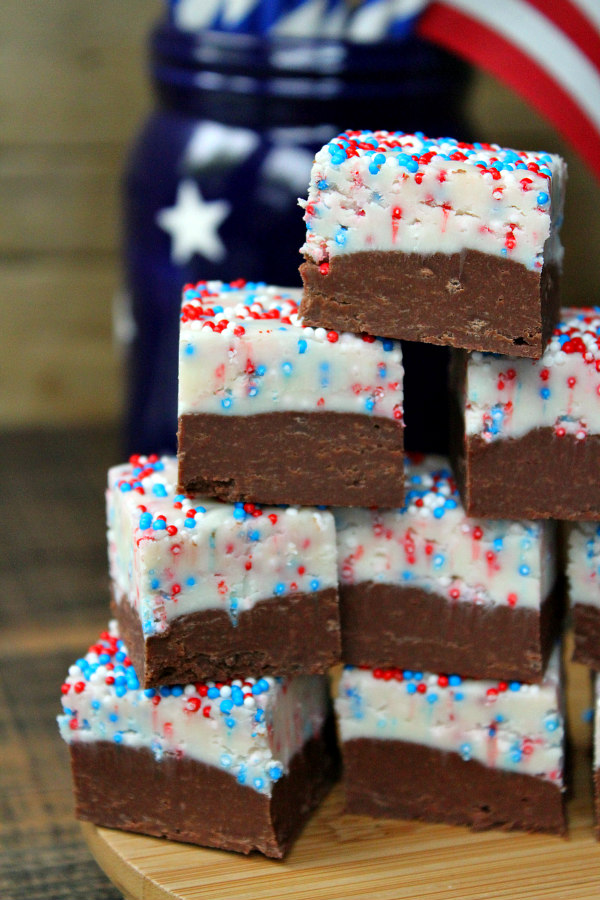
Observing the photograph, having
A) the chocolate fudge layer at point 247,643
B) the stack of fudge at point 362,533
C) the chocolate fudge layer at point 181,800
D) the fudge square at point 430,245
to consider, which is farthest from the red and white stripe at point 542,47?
the chocolate fudge layer at point 181,800

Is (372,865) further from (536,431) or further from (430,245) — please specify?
(430,245)

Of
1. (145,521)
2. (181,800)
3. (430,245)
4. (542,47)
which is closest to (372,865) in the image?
(181,800)

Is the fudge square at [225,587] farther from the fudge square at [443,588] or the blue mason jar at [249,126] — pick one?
the blue mason jar at [249,126]

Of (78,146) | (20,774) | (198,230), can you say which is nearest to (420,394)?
(198,230)

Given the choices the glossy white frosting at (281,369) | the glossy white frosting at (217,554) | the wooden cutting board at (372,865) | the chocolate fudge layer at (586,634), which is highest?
the glossy white frosting at (281,369)

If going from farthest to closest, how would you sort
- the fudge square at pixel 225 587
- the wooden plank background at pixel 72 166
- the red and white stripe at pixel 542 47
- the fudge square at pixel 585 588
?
the wooden plank background at pixel 72 166 < the red and white stripe at pixel 542 47 < the fudge square at pixel 585 588 < the fudge square at pixel 225 587

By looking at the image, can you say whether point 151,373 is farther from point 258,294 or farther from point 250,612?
point 250,612
